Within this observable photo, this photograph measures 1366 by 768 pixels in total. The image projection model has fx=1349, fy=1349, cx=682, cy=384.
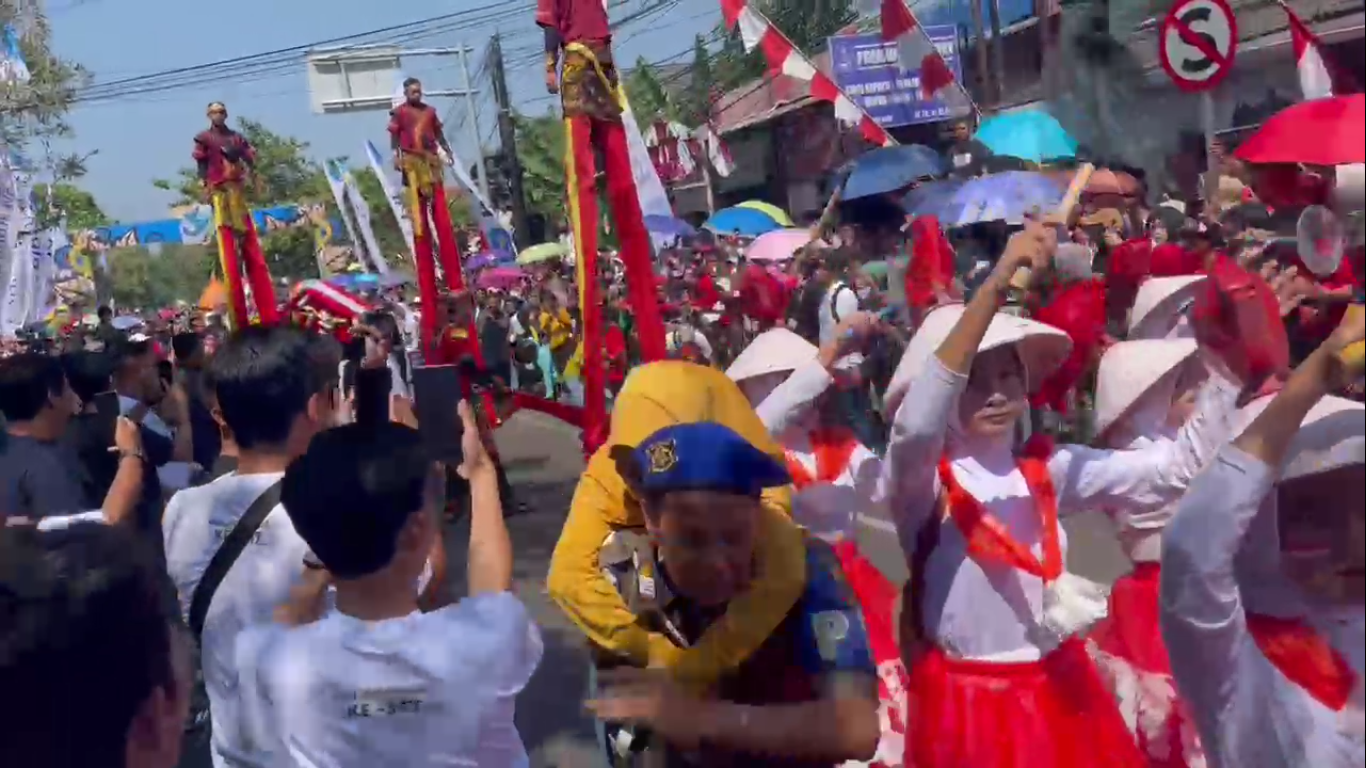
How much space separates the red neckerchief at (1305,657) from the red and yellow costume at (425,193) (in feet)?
25.9

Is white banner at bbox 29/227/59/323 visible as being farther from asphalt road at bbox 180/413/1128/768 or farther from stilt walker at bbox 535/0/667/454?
stilt walker at bbox 535/0/667/454

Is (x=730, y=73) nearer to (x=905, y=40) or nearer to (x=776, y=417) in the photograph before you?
(x=905, y=40)

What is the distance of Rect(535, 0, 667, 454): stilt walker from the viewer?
4.45 metres

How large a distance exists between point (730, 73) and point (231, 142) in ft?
85.5

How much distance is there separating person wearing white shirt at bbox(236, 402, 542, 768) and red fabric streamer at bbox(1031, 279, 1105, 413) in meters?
1.62

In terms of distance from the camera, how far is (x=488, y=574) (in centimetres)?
227

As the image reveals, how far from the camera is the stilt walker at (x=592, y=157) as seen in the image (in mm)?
4445

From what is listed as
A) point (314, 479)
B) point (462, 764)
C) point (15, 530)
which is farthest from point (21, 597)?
point (462, 764)

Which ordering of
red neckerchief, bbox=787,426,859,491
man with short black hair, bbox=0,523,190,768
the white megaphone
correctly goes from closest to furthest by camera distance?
the white megaphone
man with short black hair, bbox=0,523,190,768
red neckerchief, bbox=787,426,859,491

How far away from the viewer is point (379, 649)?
82.1 inches

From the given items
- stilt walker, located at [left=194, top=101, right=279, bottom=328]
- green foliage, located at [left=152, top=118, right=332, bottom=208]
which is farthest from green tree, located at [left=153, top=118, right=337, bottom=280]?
stilt walker, located at [left=194, top=101, right=279, bottom=328]

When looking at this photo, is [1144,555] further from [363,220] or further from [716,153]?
[363,220]

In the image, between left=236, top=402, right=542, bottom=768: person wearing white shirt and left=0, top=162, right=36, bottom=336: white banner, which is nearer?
left=236, top=402, right=542, bottom=768: person wearing white shirt

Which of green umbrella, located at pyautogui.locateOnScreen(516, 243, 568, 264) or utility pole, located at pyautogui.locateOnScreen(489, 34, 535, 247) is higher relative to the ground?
utility pole, located at pyautogui.locateOnScreen(489, 34, 535, 247)
